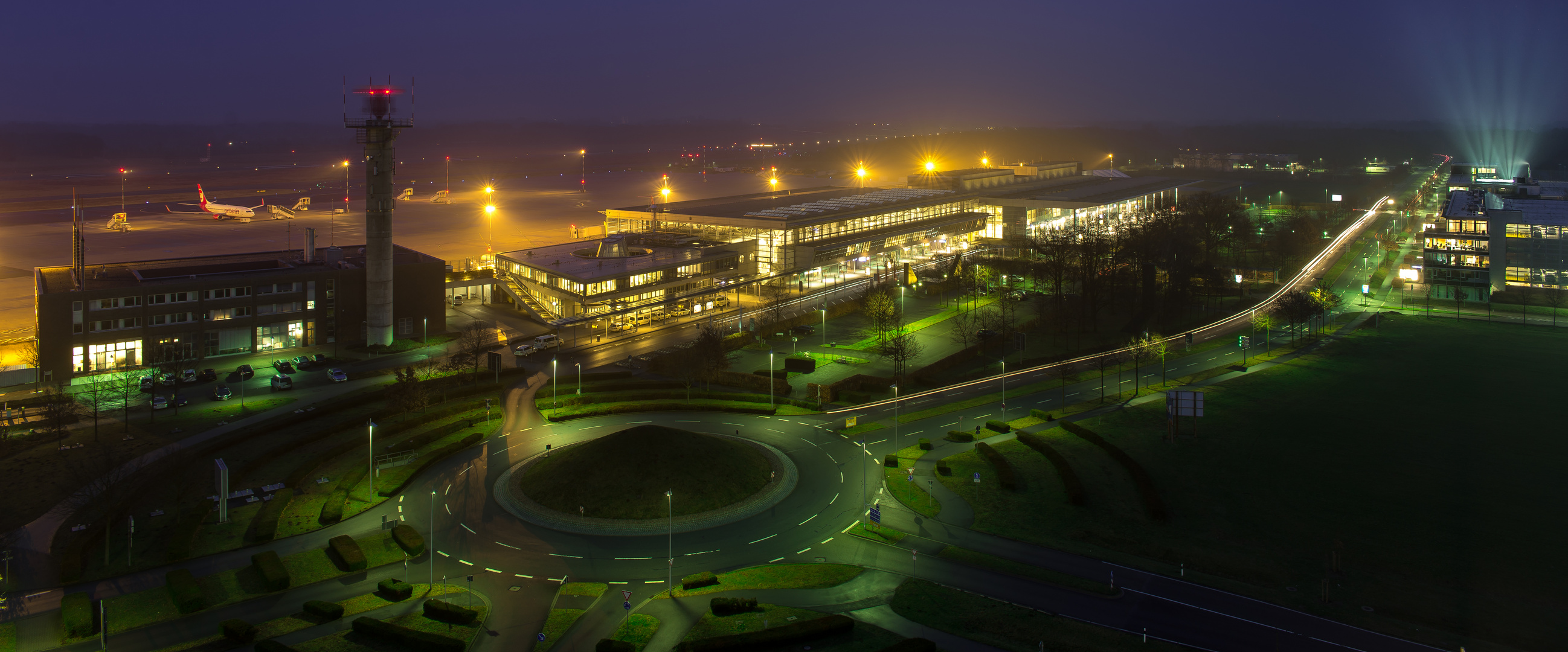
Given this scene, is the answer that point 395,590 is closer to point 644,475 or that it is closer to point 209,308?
point 644,475

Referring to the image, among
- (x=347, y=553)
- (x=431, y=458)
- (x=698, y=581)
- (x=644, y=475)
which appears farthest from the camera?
(x=431, y=458)

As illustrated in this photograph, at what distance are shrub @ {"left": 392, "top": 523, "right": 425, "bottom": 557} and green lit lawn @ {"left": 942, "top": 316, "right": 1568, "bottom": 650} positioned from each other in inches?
635

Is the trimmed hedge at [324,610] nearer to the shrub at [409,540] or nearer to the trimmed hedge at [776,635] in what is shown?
the shrub at [409,540]

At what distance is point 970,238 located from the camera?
9400 cm

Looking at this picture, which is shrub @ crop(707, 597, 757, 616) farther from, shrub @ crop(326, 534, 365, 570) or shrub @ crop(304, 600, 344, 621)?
shrub @ crop(326, 534, 365, 570)

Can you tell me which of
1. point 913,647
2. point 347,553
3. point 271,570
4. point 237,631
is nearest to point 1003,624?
point 913,647

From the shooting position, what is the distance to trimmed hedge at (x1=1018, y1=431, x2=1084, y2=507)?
28.2 m

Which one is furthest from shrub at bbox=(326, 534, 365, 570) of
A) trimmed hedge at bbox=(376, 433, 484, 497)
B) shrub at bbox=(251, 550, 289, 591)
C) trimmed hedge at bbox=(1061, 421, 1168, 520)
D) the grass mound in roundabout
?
trimmed hedge at bbox=(1061, 421, 1168, 520)

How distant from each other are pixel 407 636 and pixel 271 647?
8.98ft

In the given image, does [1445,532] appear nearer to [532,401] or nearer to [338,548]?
[338,548]

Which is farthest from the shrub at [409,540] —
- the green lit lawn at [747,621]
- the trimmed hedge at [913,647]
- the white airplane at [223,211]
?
the white airplane at [223,211]

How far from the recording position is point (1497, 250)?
220 ft

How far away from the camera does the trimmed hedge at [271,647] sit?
19073mm

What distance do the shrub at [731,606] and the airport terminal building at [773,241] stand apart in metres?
34.8
